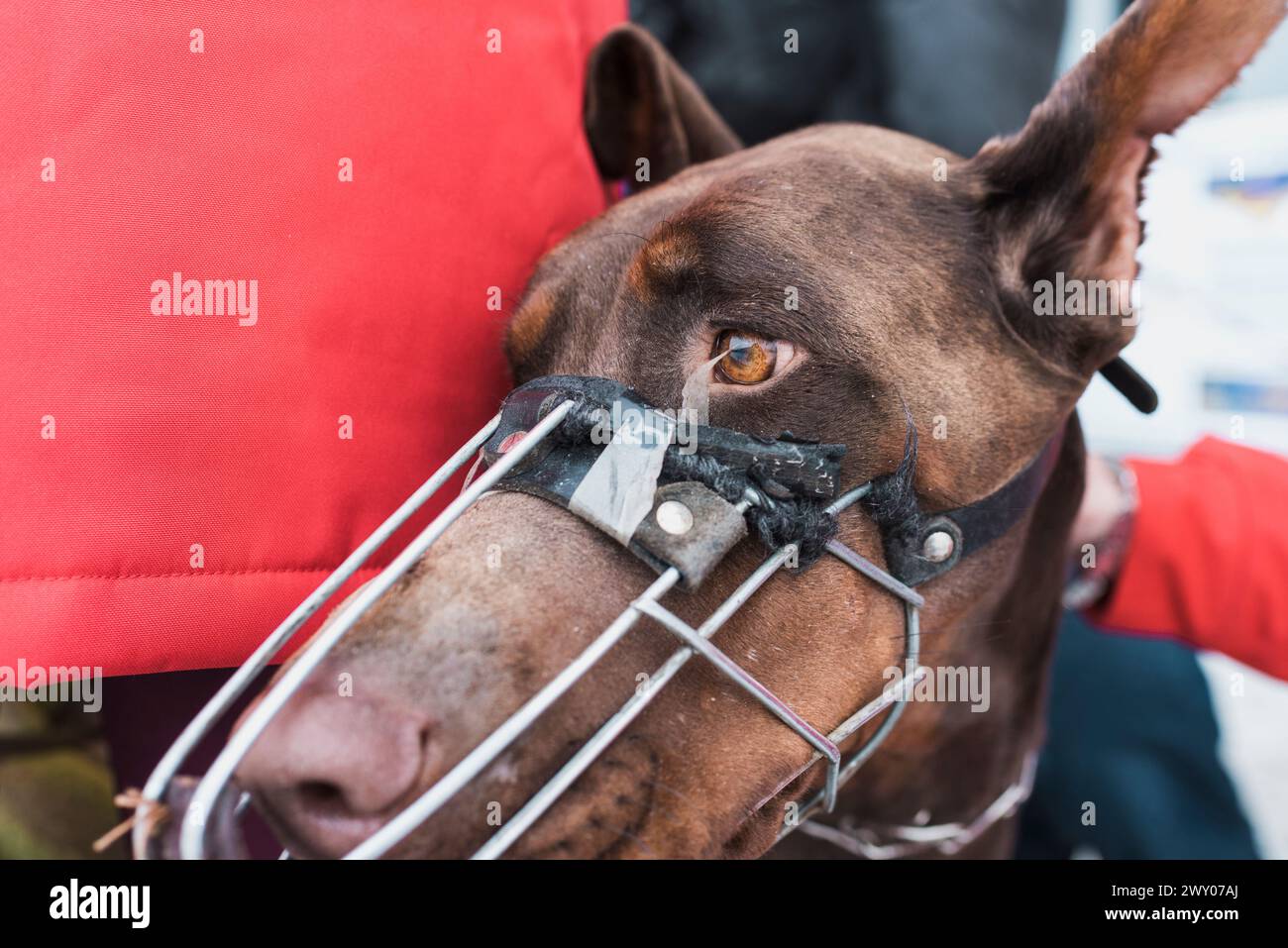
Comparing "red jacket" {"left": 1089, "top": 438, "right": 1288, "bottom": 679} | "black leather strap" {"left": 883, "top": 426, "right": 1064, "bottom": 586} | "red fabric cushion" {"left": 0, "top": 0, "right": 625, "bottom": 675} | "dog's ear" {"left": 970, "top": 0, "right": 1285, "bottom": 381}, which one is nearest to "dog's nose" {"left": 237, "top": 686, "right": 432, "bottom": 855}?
"red fabric cushion" {"left": 0, "top": 0, "right": 625, "bottom": 675}

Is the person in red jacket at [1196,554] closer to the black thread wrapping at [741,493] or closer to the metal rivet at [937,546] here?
the metal rivet at [937,546]

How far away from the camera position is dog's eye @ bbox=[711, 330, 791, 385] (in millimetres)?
1586

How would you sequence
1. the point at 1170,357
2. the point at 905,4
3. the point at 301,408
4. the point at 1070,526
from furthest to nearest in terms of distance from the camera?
the point at 1170,357
the point at 905,4
the point at 1070,526
the point at 301,408

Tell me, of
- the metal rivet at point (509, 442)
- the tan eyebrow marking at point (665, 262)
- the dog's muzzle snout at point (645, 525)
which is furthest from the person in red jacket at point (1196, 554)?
the metal rivet at point (509, 442)

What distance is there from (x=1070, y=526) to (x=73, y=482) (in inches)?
79.1

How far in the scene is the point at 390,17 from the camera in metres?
1.72

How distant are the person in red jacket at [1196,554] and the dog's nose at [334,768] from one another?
7.06ft

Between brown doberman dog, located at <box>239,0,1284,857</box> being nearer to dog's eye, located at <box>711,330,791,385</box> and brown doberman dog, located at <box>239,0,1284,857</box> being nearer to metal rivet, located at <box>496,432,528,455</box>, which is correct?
dog's eye, located at <box>711,330,791,385</box>

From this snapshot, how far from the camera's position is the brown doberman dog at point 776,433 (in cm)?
124

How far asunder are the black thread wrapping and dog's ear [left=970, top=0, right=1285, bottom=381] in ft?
2.16

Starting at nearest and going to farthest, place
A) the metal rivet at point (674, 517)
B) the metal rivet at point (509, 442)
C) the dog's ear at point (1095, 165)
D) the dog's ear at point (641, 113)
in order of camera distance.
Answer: the metal rivet at point (674, 517) < the metal rivet at point (509, 442) < the dog's ear at point (1095, 165) < the dog's ear at point (641, 113)

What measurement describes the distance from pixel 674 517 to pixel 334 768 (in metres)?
0.58

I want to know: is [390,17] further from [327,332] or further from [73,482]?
[73,482]
